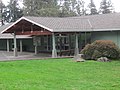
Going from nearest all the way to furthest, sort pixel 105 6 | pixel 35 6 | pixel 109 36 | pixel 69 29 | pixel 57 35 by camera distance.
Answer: pixel 69 29
pixel 109 36
pixel 57 35
pixel 35 6
pixel 105 6

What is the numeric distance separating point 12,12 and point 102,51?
5618cm

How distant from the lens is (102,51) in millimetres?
21484

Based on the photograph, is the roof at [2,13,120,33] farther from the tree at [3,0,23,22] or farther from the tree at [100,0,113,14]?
the tree at [100,0,113,14]

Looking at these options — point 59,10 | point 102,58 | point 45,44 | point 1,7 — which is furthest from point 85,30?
point 1,7

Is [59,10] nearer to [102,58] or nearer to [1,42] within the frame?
[1,42]

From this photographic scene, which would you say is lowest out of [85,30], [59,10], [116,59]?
[116,59]

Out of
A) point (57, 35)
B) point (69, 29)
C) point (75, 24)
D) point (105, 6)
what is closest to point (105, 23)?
point (75, 24)

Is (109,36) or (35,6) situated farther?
(35,6)

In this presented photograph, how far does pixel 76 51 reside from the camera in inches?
1049

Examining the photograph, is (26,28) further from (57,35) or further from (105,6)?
(105,6)

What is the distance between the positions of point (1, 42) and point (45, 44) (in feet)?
48.1

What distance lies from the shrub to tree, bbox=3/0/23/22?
176 feet

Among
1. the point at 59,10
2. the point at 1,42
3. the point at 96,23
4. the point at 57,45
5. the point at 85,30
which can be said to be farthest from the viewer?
the point at 59,10

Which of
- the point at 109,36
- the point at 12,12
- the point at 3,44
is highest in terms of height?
the point at 12,12
